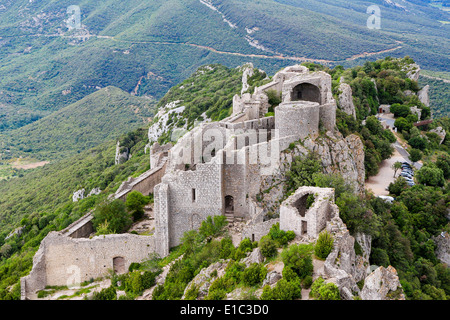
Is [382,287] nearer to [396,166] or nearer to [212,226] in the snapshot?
[212,226]

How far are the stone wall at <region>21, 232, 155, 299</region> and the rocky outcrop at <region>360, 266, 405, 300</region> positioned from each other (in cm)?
1226

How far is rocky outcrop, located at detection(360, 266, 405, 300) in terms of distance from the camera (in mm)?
16562

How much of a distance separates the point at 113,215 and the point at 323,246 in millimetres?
13476

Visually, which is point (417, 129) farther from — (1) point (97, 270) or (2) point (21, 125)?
(2) point (21, 125)

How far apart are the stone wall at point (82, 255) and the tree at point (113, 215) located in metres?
2.15

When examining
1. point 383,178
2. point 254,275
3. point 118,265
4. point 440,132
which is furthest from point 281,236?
point 440,132

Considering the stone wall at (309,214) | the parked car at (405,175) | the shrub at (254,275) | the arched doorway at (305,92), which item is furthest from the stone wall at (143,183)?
the parked car at (405,175)

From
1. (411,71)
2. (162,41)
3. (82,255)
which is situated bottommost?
(82,255)

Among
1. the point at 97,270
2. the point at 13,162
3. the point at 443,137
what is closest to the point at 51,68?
the point at 13,162

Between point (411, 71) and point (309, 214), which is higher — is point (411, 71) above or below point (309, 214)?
above

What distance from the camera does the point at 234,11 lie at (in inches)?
5217

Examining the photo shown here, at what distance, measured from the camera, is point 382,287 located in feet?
54.6

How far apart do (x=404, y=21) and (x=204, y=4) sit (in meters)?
55.0

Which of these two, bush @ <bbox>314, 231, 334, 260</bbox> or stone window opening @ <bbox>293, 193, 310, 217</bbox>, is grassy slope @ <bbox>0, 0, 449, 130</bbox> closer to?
stone window opening @ <bbox>293, 193, 310, 217</bbox>
